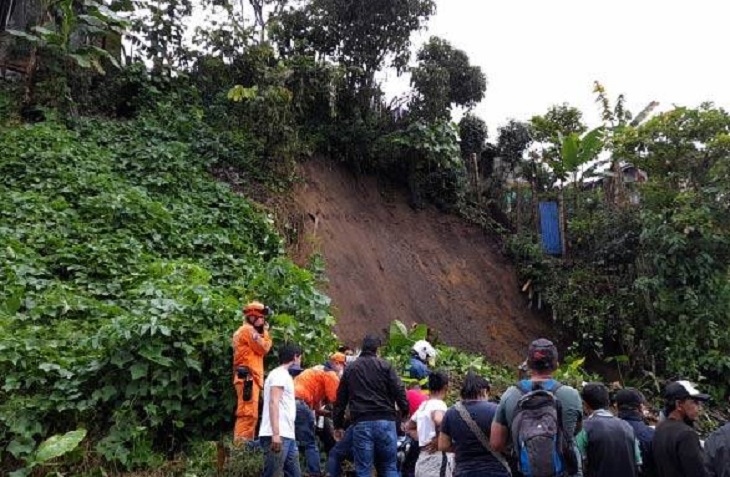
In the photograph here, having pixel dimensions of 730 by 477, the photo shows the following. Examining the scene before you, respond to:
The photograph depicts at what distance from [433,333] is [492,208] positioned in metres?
5.65

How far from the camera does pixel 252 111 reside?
1400 centimetres

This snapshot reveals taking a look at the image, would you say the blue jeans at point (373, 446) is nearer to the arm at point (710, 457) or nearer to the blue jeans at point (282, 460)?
the blue jeans at point (282, 460)

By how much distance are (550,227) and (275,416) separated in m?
13.4

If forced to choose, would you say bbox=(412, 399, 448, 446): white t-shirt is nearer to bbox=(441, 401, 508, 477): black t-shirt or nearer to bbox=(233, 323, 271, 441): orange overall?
bbox=(441, 401, 508, 477): black t-shirt

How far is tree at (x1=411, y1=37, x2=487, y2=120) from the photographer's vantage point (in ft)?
51.2

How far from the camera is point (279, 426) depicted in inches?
226

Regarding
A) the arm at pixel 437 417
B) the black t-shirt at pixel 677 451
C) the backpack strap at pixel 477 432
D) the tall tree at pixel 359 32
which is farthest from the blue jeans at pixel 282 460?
the tall tree at pixel 359 32

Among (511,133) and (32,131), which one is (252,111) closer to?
(32,131)

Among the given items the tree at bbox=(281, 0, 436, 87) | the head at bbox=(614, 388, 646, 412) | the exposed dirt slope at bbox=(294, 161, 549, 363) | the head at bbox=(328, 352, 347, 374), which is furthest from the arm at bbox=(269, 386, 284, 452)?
the tree at bbox=(281, 0, 436, 87)

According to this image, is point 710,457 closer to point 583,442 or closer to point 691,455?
point 691,455

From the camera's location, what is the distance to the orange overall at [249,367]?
20.7 ft

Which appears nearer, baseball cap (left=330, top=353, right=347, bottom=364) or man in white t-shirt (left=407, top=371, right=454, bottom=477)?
man in white t-shirt (left=407, top=371, right=454, bottom=477)

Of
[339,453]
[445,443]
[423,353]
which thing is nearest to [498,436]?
[445,443]

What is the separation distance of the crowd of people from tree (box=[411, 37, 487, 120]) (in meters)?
9.68
